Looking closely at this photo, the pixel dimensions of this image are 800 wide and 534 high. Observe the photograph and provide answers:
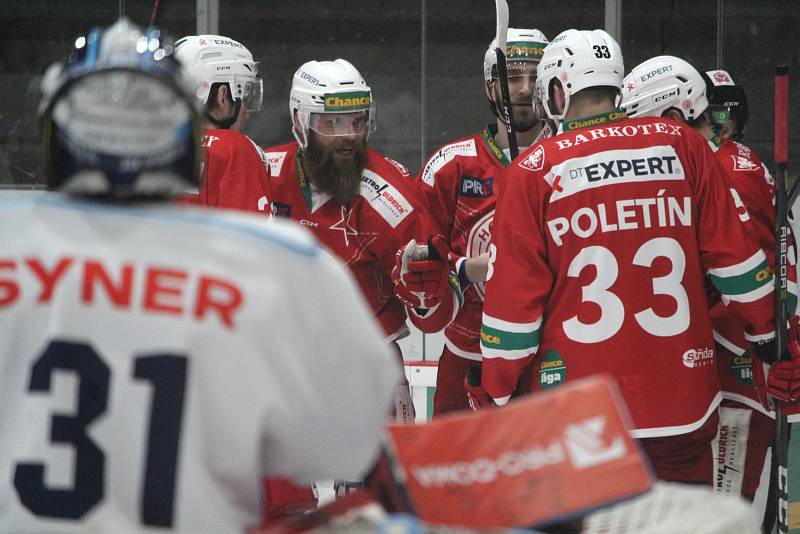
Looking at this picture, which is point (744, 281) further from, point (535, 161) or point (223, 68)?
point (223, 68)

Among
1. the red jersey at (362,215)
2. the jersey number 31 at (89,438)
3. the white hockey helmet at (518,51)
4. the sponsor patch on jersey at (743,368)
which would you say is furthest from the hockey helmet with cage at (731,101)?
the jersey number 31 at (89,438)

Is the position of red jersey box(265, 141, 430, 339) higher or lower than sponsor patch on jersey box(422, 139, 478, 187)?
lower

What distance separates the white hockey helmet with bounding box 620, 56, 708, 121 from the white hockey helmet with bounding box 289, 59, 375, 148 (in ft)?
2.74

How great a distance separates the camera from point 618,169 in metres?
2.81

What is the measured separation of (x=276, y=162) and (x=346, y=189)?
0.29 metres

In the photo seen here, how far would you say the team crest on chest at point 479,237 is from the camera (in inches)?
150

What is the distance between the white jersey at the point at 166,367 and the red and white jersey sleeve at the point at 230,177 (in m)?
2.05

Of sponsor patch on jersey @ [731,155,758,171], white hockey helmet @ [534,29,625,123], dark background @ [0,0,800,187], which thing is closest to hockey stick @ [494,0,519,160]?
white hockey helmet @ [534,29,625,123]

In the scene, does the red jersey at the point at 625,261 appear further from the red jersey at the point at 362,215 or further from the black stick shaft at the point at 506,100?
the red jersey at the point at 362,215

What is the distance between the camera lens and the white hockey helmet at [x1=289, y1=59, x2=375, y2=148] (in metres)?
3.92

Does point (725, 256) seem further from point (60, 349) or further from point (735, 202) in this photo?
point (60, 349)

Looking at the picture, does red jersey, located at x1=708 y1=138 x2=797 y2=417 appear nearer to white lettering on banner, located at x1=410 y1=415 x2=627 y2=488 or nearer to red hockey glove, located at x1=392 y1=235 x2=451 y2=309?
red hockey glove, located at x1=392 y1=235 x2=451 y2=309

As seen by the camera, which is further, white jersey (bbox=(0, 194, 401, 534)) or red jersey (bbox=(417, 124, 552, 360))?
red jersey (bbox=(417, 124, 552, 360))

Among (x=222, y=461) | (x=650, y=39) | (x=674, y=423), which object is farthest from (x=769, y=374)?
(x=650, y=39)
